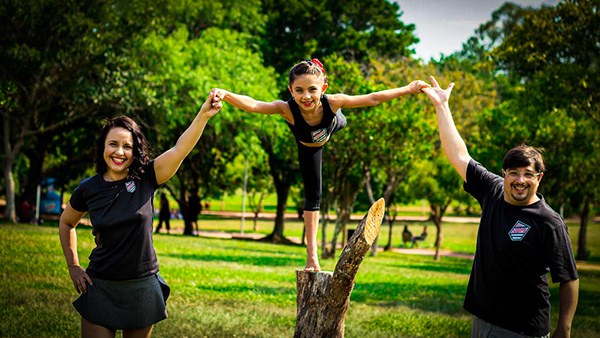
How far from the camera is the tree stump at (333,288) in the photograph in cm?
496

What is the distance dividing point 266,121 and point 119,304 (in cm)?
2134

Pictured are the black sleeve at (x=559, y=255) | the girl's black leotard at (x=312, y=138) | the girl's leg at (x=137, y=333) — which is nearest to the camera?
the black sleeve at (x=559, y=255)

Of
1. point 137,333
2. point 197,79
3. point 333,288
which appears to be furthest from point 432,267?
point 137,333

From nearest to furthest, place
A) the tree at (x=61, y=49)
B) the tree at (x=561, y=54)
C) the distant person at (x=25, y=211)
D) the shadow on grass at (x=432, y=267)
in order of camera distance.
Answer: the tree at (x=561, y=54)
the tree at (x=61, y=49)
the shadow on grass at (x=432, y=267)
the distant person at (x=25, y=211)

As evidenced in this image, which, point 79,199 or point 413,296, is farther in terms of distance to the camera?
point 413,296

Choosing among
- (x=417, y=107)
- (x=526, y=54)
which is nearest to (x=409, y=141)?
(x=417, y=107)

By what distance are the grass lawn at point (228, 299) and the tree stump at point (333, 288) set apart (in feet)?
10.0

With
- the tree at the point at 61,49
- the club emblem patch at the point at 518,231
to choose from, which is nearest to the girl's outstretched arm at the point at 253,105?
the club emblem patch at the point at 518,231

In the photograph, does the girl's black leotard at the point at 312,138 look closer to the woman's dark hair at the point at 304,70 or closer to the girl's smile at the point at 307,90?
the girl's smile at the point at 307,90

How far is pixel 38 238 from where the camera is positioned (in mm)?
15078

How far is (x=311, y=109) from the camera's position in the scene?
5.51m

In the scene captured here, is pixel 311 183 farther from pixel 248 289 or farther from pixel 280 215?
pixel 280 215

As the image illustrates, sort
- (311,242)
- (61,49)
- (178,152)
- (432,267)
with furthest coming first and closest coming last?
(432,267) → (61,49) → (311,242) → (178,152)

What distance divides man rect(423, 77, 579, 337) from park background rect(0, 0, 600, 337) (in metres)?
4.35
